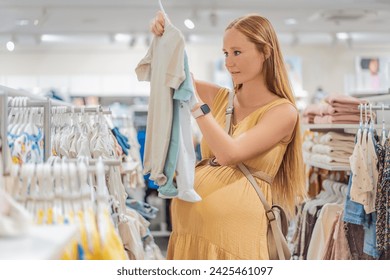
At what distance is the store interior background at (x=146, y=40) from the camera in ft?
16.2

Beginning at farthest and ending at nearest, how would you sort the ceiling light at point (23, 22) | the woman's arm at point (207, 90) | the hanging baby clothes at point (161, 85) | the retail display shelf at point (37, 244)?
the ceiling light at point (23, 22) → the woman's arm at point (207, 90) → the hanging baby clothes at point (161, 85) → the retail display shelf at point (37, 244)

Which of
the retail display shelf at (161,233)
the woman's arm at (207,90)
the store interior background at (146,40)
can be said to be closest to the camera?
the woman's arm at (207,90)

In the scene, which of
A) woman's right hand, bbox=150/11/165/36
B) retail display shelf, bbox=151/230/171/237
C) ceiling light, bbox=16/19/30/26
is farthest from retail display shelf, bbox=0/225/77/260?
retail display shelf, bbox=151/230/171/237

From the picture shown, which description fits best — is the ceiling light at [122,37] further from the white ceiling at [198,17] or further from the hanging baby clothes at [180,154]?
the hanging baby clothes at [180,154]

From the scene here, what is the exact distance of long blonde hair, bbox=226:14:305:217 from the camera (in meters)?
1.61

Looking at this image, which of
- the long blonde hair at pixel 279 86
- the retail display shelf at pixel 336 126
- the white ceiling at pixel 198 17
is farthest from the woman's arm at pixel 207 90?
the white ceiling at pixel 198 17

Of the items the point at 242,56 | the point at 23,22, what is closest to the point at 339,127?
the point at 242,56

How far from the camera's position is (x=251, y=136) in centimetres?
154

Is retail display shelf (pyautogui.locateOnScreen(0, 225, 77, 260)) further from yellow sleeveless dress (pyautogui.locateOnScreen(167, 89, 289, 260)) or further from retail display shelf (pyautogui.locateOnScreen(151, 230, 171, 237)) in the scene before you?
retail display shelf (pyautogui.locateOnScreen(151, 230, 171, 237))

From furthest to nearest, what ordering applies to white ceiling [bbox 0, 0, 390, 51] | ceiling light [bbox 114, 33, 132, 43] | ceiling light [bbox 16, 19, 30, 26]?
ceiling light [bbox 114, 33, 132, 43]
white ceiling [bbox 0, 0, 390, 51]
ceiling light [bbox 16, 19, 30, 26]

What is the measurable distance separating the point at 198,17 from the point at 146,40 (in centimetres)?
96

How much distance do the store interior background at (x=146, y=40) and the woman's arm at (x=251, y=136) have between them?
277 cm

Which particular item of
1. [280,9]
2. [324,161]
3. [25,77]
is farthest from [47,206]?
[25,77]

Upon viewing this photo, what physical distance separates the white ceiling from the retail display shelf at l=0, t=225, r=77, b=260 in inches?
122
